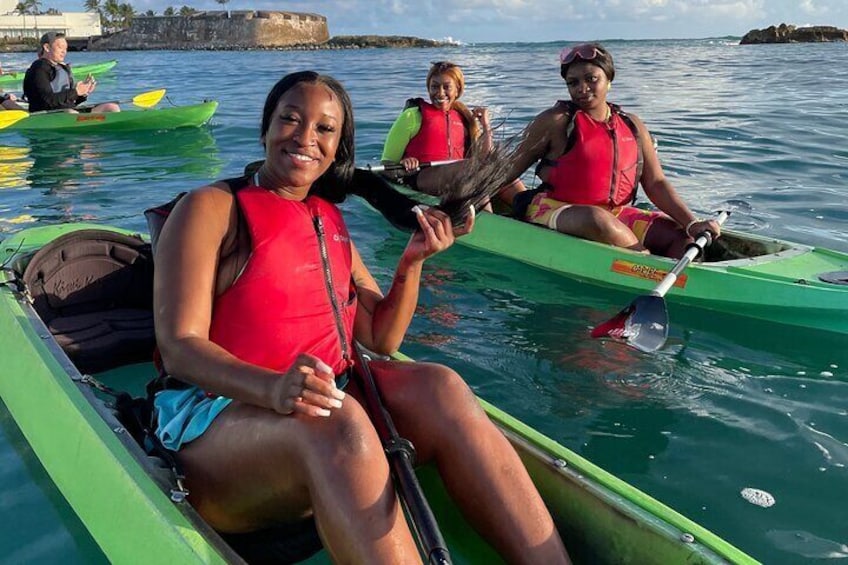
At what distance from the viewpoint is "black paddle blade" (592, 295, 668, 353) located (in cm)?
433

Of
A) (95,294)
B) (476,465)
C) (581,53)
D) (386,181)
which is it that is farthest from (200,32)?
(476,465)

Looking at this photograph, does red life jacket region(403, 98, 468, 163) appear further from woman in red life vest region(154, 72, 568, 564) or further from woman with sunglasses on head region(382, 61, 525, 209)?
woman in red life vest region(154, 72, 568, 564)

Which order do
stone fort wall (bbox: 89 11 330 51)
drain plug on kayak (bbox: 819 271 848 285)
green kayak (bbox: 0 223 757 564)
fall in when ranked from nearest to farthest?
green kayak (bbox: 0 223 757 564), drain plug on kayak (bbox: 819 271 848 285), stone fort wall (bbox: 89 11 330 51)

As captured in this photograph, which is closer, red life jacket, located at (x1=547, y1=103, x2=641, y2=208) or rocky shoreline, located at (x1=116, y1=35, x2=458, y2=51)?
red life jacket, located at (x1=547, y1=103, x2=641, y2=208)

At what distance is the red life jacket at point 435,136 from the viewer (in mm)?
6977

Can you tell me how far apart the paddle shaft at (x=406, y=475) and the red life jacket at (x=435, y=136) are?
4628 mm

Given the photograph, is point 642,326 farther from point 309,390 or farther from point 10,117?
point 10,117

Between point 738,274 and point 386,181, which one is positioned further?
point 738,274

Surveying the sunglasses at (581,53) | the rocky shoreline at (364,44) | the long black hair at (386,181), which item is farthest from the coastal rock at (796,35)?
the long black hair at (386,181)

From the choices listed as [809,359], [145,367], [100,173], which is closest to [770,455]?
[809,359]

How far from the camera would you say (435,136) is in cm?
698

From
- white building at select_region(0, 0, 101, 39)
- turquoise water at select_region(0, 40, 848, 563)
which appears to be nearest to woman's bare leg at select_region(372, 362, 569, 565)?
turquoise water at select_region(0, 40, 848, 563)

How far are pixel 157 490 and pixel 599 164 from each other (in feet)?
13.5

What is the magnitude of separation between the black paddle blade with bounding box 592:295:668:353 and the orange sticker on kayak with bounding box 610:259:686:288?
89cm
